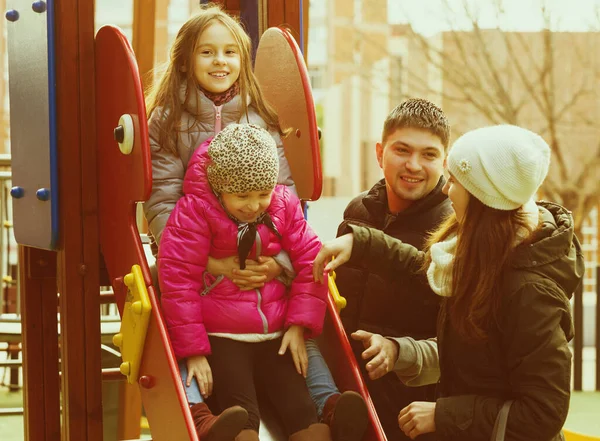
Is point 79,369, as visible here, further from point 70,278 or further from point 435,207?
point 435,207

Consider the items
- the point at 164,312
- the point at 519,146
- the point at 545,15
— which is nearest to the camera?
the point at 519,146

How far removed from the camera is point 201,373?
2.35m

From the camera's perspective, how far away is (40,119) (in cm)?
283

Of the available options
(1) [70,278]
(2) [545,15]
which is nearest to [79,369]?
(1) [70,278]

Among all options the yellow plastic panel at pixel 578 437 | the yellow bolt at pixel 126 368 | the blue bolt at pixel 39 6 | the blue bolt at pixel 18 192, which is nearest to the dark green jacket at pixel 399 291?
the yellow bolt at pixel 126 368

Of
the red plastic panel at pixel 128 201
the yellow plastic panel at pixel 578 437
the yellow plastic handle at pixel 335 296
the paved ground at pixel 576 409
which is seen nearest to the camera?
the red plastic panel at pixel 128 201

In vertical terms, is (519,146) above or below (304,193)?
above

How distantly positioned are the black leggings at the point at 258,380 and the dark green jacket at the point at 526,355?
0.41 m

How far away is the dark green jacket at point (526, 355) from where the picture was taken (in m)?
2.00

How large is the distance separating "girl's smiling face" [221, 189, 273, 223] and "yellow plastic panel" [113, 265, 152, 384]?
12.5 inches

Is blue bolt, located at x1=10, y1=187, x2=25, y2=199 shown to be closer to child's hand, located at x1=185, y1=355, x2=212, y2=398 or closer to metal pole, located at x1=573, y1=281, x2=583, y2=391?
child's hand, located at x1=185, y1=355, x2=212, y2=398

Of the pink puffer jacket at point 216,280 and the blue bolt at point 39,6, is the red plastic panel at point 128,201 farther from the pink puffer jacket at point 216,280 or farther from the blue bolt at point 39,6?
the blue bolt at point 39,6

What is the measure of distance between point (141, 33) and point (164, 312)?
2.84 meters

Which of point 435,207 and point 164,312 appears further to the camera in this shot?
point 435,207
